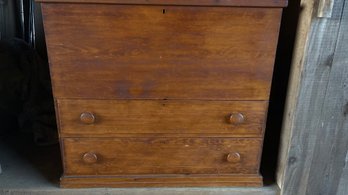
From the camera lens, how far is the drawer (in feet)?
2.97

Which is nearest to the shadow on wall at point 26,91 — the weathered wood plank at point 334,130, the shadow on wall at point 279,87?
the shadow on wall at point 279,87

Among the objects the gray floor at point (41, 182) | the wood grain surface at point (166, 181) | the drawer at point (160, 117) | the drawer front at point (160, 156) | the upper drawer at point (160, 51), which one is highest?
the upper drawer at point (160, 51)

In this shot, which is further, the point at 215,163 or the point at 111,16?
the point at 215,163

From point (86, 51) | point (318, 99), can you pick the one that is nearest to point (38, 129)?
point (86, 51)

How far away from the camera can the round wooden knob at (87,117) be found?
90 centimetres

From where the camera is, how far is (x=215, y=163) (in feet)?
3.26

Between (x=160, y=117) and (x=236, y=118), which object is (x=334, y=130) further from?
(x=160, y=117)

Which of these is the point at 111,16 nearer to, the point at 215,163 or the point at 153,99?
the point at 153,99

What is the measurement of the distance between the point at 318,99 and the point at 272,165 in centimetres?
35

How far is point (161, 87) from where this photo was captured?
2.90 feet

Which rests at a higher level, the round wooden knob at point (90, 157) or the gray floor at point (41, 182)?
the round wooden knob at point (90, 157)

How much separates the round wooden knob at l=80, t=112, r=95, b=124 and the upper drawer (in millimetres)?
55

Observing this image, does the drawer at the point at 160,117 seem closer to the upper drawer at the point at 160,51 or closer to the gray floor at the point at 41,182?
the upper drawer at the point at 160,51

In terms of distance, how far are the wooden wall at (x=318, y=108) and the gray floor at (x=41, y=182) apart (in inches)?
5.0
